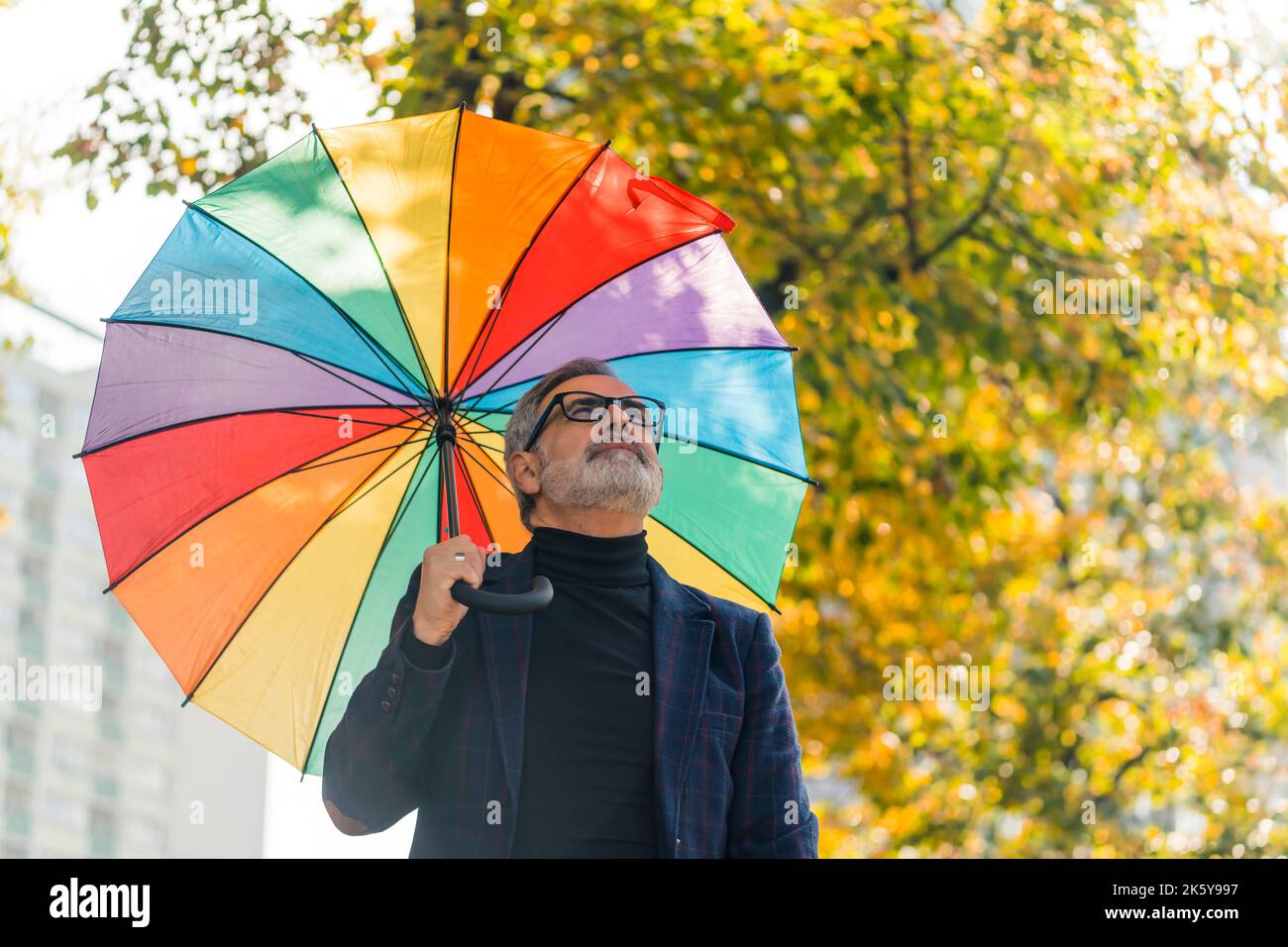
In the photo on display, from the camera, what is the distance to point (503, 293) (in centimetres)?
351

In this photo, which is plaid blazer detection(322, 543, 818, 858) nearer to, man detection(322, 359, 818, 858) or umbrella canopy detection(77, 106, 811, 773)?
man detection(322, 359, 818, 858)

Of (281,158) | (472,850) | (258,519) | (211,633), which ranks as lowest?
(472,850)

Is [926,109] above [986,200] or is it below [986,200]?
above

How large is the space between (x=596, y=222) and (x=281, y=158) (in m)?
0.75

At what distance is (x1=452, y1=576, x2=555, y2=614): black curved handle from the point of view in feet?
8.93

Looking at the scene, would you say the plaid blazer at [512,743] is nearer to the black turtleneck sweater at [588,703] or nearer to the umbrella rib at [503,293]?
the black turtleneck sweater at [588,703]

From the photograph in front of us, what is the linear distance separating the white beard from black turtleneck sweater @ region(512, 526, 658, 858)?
2.9 inches

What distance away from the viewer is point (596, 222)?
3.61m

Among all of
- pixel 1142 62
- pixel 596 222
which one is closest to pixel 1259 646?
pixel 1142 62
